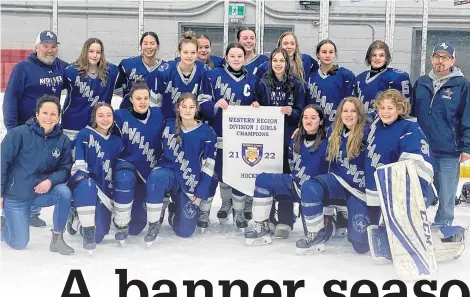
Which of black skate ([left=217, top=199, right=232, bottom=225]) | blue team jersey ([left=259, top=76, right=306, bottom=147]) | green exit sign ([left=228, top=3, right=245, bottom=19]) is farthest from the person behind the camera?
green exit sign ([left=228, top=3, right=245, bottom=19])

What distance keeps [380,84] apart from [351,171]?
0.64 meters

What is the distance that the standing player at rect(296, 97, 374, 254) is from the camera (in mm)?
3107

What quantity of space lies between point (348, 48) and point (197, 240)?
3743 millimetres

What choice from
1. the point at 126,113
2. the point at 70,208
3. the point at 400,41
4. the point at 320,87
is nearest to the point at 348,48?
the point at 400,41

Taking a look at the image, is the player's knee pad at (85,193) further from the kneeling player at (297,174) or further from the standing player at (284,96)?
the standing player at (284,96)

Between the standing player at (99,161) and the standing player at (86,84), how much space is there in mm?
352

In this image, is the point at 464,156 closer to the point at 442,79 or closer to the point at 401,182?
the point at 442,79

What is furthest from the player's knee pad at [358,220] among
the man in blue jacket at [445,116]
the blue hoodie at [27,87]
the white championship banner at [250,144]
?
the blue hoodie at [27,87]

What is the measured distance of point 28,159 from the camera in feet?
10.2

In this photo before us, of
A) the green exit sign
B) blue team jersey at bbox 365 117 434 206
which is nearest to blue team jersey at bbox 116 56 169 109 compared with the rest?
blue team jersey at bbox 365 117 434 206

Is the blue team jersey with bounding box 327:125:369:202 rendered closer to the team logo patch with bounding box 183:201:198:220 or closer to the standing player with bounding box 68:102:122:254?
A: the team logo patch with bounding box 183:201:198:220

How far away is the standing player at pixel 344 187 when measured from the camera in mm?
3107

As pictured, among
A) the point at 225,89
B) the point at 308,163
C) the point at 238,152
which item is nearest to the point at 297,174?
the point at 308,163

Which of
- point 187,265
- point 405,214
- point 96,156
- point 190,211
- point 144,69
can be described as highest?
point 144,69
